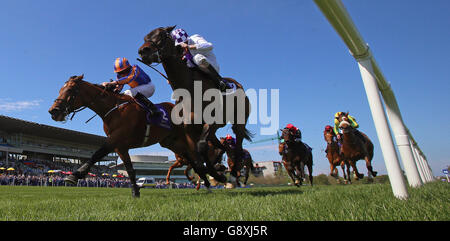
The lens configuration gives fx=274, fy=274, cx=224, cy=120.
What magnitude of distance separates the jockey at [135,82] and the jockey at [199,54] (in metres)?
1.95

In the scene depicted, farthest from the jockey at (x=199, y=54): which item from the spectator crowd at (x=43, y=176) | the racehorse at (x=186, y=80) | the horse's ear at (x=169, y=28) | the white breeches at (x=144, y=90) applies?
the spectator crowd at (x=43, y=176)

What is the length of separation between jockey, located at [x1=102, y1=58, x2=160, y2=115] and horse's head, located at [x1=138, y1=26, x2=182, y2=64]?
6.96ft

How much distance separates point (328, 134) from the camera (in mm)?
13680

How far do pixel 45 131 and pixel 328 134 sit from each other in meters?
57.0

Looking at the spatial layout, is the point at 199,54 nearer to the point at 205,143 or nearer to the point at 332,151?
the point at 205,143

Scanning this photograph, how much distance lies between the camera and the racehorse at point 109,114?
5879 mm

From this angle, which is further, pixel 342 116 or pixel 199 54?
pixel 342 116

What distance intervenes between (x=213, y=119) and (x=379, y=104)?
8.97ft

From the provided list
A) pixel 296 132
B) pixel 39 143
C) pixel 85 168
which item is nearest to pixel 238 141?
pixel 85 168

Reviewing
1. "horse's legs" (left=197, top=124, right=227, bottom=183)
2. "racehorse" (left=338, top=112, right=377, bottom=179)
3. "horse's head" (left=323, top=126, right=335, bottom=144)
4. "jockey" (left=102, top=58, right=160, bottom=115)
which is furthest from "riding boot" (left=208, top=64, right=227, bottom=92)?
"horse's head" (left=323, top=126, right=335, bottom=144)

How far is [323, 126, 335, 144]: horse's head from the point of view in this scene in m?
13.6

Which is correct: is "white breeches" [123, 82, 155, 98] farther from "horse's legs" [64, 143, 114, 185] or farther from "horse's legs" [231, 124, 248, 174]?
"horse's legs" [231, 124, 248, 174]

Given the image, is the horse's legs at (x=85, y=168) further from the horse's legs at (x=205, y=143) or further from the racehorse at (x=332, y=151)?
the racehorse at (x=332, y=151)
